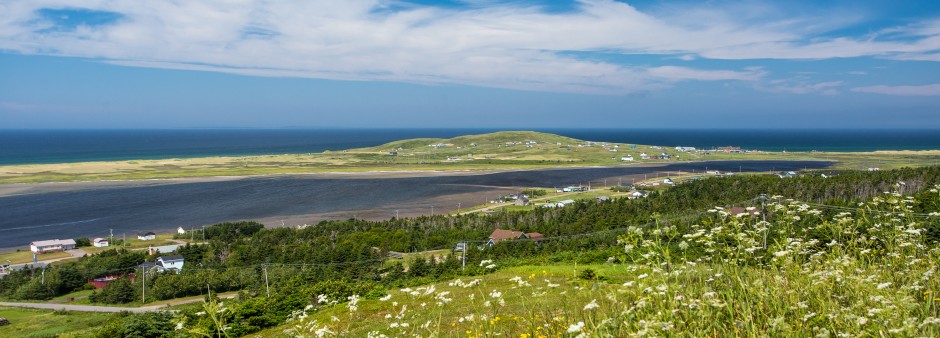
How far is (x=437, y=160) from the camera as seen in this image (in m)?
136

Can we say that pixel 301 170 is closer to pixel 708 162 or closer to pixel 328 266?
pixel 328 266

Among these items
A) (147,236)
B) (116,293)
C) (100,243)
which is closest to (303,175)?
(147,236)

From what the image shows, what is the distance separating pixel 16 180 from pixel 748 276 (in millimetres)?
109169

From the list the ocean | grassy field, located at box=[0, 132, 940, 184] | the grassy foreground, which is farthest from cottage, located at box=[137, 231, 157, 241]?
grassy field, located at box=[0, 132, 940, 184]

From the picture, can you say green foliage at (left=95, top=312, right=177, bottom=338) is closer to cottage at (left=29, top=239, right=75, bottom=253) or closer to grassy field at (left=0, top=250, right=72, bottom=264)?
grassy field at (left=0, top=250, right=72, bottom=264)

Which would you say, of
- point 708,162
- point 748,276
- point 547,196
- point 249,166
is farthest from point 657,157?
point 748,276

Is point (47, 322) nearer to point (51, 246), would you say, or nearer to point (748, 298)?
point (51, 246)

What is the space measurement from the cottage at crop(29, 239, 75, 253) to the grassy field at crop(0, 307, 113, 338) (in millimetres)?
14182

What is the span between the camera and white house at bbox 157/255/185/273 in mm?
36009

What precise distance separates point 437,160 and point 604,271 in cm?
12380

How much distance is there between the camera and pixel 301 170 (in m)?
106

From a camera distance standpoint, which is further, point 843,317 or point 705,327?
point 705,327

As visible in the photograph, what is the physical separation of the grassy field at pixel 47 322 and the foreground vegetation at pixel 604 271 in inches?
136

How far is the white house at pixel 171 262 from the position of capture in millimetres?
36009
